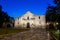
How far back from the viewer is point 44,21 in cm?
7294

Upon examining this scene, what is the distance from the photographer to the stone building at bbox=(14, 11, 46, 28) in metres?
72.3

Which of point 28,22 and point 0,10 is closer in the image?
point 0,10

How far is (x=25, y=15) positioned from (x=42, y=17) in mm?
A: 8042

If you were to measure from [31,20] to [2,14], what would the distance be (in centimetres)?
1454

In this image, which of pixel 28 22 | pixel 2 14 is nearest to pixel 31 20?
pixel 28 22

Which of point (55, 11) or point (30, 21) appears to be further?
point (30, 21)

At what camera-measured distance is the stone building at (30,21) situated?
7231 cm

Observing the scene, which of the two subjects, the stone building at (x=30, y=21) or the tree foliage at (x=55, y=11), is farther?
the stone building at (x=30, y=21)

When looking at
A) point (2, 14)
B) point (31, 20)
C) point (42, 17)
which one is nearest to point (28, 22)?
point (31, 20)

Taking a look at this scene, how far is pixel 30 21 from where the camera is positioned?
73.8 m

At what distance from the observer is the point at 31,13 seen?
249ft

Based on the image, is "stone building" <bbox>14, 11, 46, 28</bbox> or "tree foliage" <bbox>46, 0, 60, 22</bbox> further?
"stone building" <bbox>14, 11, 46, 28</bbox>

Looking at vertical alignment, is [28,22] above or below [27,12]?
below

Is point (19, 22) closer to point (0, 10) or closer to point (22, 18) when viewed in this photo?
point (22, 18)
